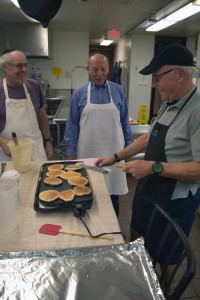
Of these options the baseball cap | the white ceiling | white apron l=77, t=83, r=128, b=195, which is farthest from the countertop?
the white ceiling

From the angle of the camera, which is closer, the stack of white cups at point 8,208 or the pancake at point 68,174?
the stack of white cups at point 8,208

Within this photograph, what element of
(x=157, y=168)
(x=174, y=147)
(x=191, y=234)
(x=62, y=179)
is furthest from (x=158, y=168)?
(x=191, y=234)

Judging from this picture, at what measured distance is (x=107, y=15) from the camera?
429cm

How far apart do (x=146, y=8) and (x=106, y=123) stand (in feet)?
8.51

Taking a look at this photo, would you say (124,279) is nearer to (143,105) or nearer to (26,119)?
(26,119)

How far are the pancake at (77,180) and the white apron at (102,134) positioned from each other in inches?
33.7

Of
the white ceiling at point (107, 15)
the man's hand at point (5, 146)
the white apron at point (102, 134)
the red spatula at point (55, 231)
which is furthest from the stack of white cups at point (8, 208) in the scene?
the white ceiling at point (107, 15)

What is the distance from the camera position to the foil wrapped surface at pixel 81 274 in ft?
2.23

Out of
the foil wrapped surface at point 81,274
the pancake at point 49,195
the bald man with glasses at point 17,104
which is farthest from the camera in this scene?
the bald man with glasses at point 17,104

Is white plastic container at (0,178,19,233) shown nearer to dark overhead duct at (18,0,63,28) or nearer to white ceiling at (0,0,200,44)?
dark overhead duct at (18,0,63,28)

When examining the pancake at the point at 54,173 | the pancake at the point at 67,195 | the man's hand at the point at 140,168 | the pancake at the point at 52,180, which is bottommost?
the pancake at the point at 67,195

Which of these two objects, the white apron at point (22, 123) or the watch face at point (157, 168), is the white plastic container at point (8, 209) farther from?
the white apron at point (22, 123)

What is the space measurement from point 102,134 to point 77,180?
906 mm

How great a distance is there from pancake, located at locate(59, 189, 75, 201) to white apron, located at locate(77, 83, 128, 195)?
101cm
